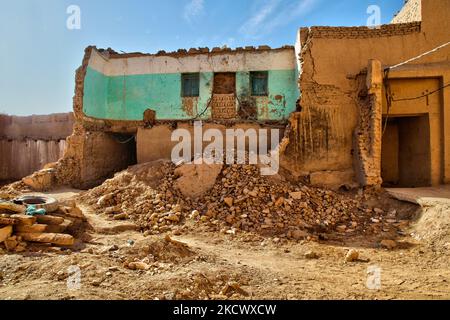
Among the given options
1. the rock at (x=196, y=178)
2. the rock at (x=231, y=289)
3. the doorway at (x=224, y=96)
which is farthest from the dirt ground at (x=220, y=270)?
the doorway at (x=224, y=96)

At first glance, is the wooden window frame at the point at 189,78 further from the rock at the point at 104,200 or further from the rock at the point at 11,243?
the rock at the point at 11,243

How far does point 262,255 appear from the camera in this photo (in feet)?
15.8

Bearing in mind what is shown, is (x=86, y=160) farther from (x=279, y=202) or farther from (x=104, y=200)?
(x=279, y=202)

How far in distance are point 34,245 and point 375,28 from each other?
9.26 metres

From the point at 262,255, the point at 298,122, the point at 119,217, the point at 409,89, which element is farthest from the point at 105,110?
the point at 409,89

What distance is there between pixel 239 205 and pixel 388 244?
2977 millimetres

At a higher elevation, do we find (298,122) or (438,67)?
(438,67)

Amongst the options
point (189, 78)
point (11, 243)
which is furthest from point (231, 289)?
point (189, 78)

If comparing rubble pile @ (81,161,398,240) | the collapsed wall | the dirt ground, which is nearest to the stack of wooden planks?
the dirt ground

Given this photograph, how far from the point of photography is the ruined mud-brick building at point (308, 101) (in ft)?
25.6

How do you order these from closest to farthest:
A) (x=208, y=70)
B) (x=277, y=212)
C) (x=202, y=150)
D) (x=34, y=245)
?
(x=34, y=245) < (x=277, y=212) < (x=202, y=150) < (x=208, y=70)

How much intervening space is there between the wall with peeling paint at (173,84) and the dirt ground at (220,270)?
19.5ft

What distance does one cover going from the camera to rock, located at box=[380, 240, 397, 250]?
16.6 ft

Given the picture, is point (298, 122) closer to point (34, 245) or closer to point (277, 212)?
point (277, 212)
